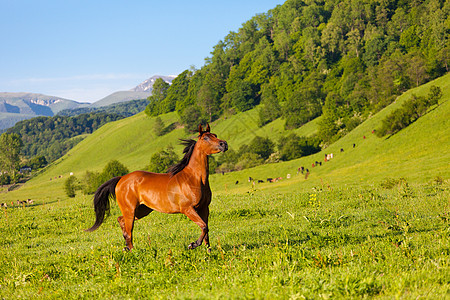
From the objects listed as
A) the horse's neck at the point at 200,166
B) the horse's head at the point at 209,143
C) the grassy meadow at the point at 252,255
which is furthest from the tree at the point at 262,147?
the horse's head at the point at 209,143

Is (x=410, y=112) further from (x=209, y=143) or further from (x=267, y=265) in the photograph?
(x=267, y=265)

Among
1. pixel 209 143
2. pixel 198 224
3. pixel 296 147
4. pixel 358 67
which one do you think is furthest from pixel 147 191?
pixel 358 67

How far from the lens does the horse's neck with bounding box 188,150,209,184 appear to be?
9.59 m

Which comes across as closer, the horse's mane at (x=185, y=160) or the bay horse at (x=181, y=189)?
the bay horse at (x=181, y=189)

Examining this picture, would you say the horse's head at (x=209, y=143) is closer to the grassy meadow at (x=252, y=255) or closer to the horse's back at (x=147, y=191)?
the horse's back at (x=147, y=191)

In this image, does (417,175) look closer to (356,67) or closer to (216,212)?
(216,212)

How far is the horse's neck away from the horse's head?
0.27m

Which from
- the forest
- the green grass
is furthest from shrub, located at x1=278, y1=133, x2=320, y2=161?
the green grass

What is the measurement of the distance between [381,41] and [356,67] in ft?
60.2

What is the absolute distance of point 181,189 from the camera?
9664mm

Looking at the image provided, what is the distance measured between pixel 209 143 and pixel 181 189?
1.52 meters

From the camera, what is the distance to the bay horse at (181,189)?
9414 mm

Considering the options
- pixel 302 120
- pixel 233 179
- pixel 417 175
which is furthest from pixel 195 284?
pixel 302 120

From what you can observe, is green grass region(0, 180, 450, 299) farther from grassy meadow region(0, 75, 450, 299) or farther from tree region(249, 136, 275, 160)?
tree region(249, 136, 275, 160)
